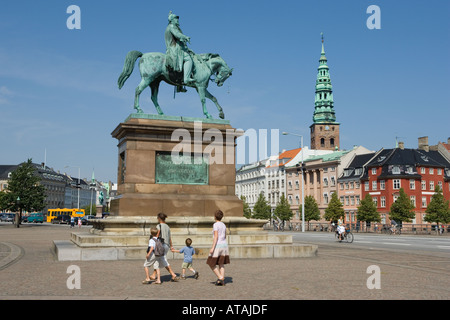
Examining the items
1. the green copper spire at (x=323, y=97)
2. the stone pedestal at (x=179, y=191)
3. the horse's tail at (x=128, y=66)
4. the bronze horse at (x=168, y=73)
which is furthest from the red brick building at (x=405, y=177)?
the horse's tail at (x=128, y=66)

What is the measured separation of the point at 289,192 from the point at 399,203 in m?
40.0

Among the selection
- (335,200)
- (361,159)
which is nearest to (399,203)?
(335,200)

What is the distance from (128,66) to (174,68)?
5.63 ft

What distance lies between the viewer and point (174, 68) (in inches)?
719

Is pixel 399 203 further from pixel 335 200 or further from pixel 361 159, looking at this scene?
pixel 361 159

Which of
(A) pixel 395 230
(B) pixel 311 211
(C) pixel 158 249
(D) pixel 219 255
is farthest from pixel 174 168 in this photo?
(B) pixel 311 211

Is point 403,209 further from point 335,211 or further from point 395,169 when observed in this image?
point 335,211

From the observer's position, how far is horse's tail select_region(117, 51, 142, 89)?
18.3 metres

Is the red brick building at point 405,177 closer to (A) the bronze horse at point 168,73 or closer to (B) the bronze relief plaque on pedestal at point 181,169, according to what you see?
(A) the bronze horse at point 168,73

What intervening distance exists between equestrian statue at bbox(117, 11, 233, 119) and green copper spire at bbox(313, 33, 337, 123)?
131808 mm

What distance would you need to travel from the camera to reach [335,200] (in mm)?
88250

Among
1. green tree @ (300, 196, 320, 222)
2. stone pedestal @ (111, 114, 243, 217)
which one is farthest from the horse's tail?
green tree @ (300, 196, 320, 222)

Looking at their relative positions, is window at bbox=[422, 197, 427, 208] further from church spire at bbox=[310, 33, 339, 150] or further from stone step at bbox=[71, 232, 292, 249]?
stone step at bbox=[71, 232, 292, 249]

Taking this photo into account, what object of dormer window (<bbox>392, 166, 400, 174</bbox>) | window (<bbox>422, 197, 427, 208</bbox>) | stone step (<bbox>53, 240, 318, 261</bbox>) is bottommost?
stone step (<bbox>53, 240, 318, 261</bbox>)
